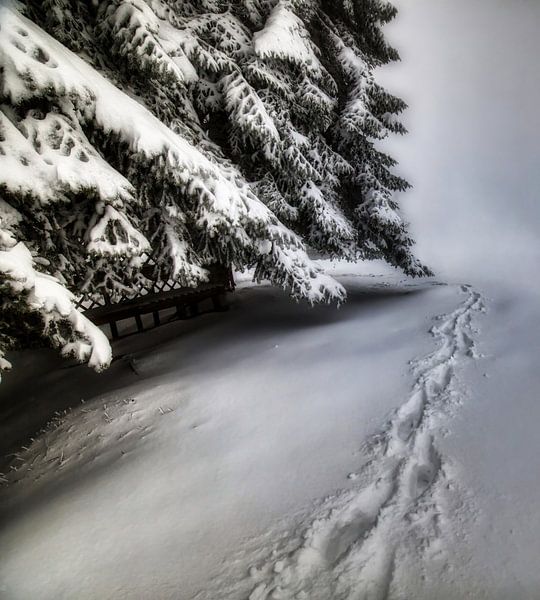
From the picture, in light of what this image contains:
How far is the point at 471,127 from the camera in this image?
28.1m

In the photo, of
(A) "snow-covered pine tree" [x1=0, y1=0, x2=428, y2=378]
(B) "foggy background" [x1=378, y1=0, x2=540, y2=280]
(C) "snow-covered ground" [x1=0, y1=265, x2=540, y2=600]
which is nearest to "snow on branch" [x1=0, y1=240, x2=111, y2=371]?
(A) "snow-covered pine tree" [x1=0, y1=0, x2=428, y2=378]

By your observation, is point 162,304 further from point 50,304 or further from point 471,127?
point 471,127

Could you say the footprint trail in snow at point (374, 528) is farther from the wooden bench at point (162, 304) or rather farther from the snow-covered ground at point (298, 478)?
the wooden bench at point (162, 304)

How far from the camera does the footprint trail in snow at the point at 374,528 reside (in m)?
1.94

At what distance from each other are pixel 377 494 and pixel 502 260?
15743 millimetres

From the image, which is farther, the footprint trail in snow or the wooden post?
the wooden post

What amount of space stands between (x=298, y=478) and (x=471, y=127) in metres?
33.7

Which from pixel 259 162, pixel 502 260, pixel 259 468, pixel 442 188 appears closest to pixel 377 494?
pixel 259 468

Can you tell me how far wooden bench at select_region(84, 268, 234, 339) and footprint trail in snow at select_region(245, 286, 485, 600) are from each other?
5.25 metres

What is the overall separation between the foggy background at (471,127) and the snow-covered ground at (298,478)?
633 inches

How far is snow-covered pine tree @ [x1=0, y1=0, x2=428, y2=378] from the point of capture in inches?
108

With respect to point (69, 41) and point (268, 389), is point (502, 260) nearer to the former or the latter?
point (268, 389)

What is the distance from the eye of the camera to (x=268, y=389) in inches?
161

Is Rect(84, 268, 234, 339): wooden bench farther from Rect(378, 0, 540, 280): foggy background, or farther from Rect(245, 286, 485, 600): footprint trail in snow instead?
Rect(378, 0, 540, 280): foggy background
